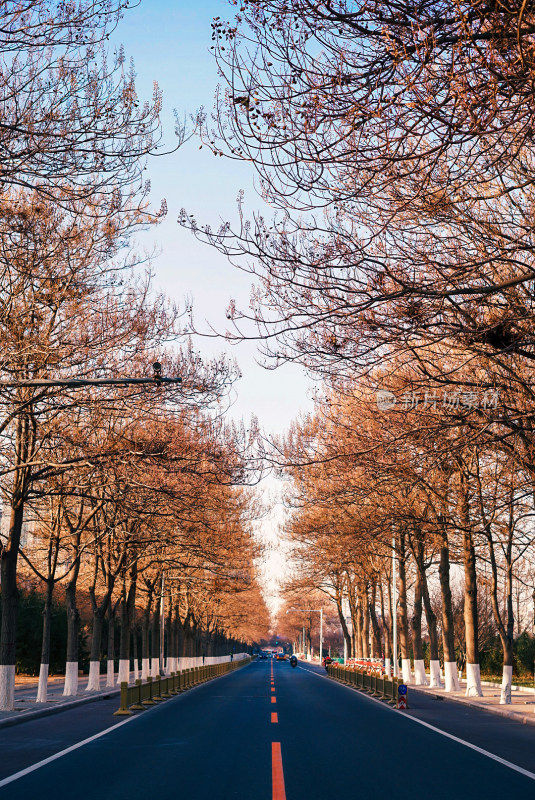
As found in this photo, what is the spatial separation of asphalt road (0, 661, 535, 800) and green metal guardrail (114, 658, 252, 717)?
2.37 ft

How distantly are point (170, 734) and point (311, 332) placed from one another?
8.36m

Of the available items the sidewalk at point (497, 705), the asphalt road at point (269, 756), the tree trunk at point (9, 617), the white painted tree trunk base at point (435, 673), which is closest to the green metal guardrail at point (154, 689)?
the asphalt road at point (269, 756)

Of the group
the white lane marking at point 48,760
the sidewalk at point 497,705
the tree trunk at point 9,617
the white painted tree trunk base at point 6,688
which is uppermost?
the tree trunk at point 9,617

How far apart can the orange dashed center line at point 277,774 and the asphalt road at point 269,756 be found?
14 millimetres

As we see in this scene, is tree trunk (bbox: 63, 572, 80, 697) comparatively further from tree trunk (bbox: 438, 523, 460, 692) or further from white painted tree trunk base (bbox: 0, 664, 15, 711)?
tree trunk (bbox: 438, 523, 460, 692)

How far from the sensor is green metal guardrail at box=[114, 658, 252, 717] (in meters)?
23.8

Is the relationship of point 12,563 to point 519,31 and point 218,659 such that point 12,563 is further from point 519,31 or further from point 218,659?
point 218,659

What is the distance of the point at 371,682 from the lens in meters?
36.4

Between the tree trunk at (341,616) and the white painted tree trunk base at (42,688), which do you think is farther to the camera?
the tree trunk at (341,616)

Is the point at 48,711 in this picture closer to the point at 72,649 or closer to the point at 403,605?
the point at 72,649

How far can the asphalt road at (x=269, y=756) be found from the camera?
10500 mm

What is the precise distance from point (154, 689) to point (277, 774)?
20.8m

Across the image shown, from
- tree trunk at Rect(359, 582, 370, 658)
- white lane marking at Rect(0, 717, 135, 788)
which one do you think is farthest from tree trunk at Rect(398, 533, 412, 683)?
white lane marking at Rect(0, 717, 135, 788)

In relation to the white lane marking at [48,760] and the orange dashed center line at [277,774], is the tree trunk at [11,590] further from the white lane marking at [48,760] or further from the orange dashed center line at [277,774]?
the orange dashed center line at [277,774]
